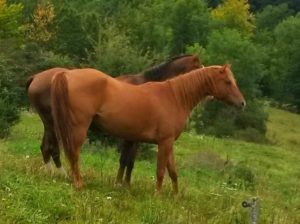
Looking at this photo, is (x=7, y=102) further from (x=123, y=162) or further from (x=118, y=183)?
(x=118, y=183)

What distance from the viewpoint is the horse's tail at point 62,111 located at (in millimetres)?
8477

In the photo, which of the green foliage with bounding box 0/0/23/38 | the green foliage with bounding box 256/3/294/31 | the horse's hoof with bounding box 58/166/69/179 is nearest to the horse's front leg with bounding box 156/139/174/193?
the horse's hoof with bounding box 58/166/69/179

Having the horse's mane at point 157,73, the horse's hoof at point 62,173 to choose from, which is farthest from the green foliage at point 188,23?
the horse's hoof at point 62,173

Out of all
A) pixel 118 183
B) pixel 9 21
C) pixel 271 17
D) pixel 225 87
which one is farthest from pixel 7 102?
pixel 271 17

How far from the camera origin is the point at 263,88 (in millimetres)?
78688

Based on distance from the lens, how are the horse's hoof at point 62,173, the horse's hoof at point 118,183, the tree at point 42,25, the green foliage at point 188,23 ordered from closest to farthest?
the horse's hoof at point 118,183 < the horse's hoof at point 62,173 < the tree at point 42,25 < the green foliage at point 188,23

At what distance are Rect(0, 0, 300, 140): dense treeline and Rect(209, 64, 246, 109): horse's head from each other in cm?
1027

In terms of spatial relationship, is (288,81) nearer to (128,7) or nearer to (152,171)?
(128,7)

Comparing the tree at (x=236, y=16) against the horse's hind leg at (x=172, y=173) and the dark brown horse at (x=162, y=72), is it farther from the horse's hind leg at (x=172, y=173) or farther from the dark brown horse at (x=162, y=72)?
the horse's hind leg at (x=172, y=173)

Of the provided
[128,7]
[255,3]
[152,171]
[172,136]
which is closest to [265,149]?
[152,171]

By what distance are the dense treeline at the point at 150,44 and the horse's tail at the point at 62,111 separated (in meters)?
11.4

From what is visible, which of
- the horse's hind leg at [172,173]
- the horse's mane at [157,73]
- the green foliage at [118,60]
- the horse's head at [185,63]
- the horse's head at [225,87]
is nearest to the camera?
the horse's hind leg at [172,173]

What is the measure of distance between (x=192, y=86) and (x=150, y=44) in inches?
2383

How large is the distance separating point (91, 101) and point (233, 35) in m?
51.7
